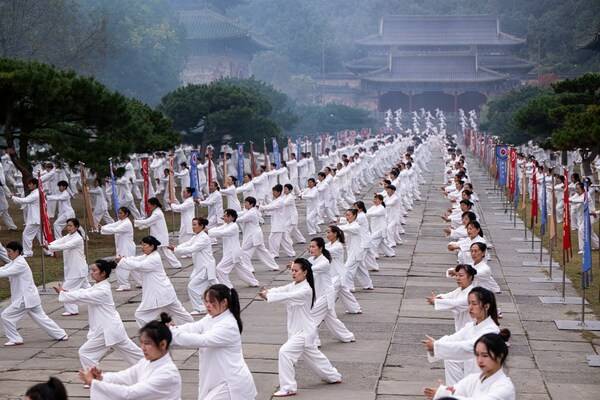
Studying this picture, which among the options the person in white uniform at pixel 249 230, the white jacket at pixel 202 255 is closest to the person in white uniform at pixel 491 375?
the white jacket at pixel 202 255

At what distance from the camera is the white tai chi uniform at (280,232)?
21891mm

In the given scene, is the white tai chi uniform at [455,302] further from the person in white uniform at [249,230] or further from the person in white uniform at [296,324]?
the person in white uniform at [249,230]

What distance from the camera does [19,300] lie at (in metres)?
13.9

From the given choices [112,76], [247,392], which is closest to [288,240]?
[247,392]

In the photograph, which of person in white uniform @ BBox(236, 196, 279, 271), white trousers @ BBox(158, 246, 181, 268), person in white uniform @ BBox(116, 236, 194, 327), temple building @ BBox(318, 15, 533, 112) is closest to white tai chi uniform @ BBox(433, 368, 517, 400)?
person in white uniform @ BBox(116, 236, 194, 327)

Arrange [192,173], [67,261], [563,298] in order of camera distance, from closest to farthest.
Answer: [67,261] → [563,298] → [192,173]

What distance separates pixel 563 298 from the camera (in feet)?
56.6

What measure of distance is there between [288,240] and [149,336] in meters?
14.3

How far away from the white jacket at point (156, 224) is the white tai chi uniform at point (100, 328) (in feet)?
24.4

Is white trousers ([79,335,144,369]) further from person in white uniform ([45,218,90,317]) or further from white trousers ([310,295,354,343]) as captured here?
person in white uniform ([45,218,90,317])

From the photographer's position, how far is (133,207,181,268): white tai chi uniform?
63.6 feet

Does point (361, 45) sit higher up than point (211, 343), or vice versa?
point (361, 45)

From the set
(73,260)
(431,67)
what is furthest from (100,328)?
(431,67)

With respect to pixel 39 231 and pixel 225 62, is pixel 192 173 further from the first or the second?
pixel 225 62
